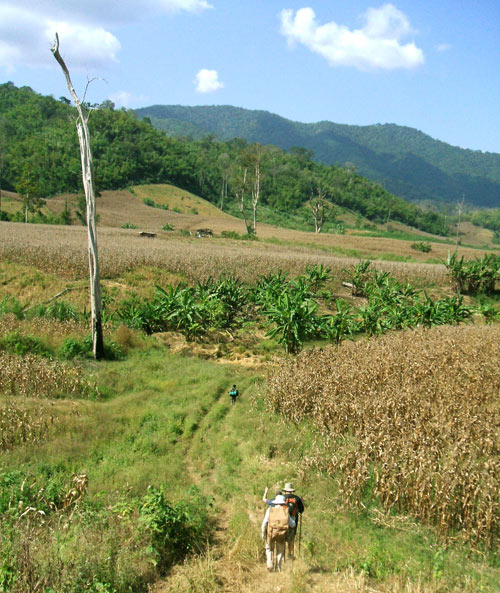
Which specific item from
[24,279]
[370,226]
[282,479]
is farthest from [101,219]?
[370,226]

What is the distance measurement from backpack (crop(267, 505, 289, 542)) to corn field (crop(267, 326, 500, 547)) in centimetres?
137

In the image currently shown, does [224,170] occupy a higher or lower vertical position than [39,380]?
higher

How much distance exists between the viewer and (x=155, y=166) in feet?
319

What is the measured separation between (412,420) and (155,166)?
95.7 metres

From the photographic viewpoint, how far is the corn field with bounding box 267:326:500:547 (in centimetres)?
611

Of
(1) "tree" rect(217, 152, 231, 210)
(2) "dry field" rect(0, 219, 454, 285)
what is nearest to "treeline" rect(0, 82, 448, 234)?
(1) "tree" rect(217, 152, 231, 210)

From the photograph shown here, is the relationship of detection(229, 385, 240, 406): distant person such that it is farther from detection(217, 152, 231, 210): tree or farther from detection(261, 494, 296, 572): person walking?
detection(217, 152, 231, 210): tree

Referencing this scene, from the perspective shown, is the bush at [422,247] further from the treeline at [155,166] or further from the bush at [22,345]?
the bush at [22,345]

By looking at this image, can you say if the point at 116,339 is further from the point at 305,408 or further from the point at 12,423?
the point at 305,408

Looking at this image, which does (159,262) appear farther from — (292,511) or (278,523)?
(278,523)

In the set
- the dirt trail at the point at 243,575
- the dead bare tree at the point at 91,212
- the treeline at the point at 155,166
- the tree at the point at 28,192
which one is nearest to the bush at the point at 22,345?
the dead bare tree at the point at 91,212

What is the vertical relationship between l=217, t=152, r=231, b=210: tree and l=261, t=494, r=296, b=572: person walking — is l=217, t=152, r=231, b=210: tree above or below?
above

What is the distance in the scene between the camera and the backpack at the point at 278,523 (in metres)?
5.48

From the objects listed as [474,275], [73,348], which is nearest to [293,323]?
[73,348]
